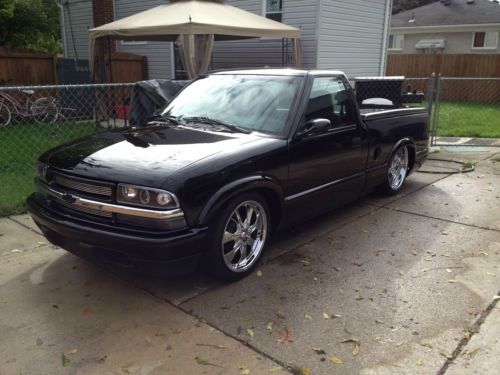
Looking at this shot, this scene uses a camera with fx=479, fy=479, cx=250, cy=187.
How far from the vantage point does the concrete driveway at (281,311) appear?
285cm

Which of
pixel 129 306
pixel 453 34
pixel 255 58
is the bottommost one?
pixel 129 306

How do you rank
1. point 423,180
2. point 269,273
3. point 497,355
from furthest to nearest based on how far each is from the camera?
point 423,180 < point 269,273 < point 497,355

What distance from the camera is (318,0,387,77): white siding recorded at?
13.5 meters

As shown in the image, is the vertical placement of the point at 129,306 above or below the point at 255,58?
below

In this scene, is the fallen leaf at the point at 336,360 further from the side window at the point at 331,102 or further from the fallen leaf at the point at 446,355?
the side window at the point at 331,102

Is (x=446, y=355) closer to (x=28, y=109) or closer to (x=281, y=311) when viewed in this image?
(x=281, y=311)

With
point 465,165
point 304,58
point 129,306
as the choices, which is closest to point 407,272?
point 129,306

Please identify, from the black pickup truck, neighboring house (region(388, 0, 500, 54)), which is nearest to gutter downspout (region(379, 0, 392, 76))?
the black pickup truck

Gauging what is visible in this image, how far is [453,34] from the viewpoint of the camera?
28.5 meters

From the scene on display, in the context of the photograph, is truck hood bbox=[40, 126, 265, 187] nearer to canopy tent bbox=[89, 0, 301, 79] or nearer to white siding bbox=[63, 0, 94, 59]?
canopy tent bbox=[89, 0, 301, 79]

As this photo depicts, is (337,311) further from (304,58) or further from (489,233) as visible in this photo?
(304,58)

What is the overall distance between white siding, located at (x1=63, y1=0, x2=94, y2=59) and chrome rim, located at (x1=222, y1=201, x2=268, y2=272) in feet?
54.3

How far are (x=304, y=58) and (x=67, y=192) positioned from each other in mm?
11167

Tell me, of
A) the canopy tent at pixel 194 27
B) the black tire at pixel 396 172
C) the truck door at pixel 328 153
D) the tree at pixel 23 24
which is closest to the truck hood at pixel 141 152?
the truck door at pixel 328 153
